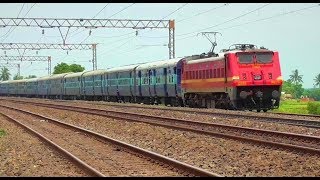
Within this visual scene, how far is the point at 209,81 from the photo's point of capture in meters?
29.1

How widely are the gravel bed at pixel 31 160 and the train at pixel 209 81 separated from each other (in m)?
11.7

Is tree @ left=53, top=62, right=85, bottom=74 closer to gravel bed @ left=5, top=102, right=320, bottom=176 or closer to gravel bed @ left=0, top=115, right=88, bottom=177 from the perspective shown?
gravel bed @ left=5, top=102, right=320, bottom=176

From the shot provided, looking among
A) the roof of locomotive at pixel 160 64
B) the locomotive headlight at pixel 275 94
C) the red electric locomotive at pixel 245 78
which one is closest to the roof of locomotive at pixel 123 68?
the roof of locomotive at pixel 160 64

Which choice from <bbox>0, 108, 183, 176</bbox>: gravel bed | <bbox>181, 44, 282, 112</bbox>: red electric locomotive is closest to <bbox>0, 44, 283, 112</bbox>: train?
<bbox>181, 44, 282, 112</bbox>: red electric locomotive

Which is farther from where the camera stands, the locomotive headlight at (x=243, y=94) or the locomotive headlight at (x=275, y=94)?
the locomotive headlight at (x=275, y=94)

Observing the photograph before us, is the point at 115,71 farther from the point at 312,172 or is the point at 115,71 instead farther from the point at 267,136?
the point at 312,172

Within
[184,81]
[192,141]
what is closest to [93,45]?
[184,81]

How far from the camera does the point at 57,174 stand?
10.7 meters

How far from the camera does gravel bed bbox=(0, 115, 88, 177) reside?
1111cm

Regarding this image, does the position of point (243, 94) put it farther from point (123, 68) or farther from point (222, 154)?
point (123, 68)

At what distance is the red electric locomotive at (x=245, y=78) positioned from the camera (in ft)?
87.1

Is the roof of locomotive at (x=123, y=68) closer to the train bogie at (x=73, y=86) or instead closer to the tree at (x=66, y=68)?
the train bogie at (x=73, y=86)

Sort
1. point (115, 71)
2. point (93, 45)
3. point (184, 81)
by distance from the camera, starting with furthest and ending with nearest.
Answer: point (93, 45) → point (115, 71) → point (184, 81)

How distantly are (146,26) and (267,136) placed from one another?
29854 mm
